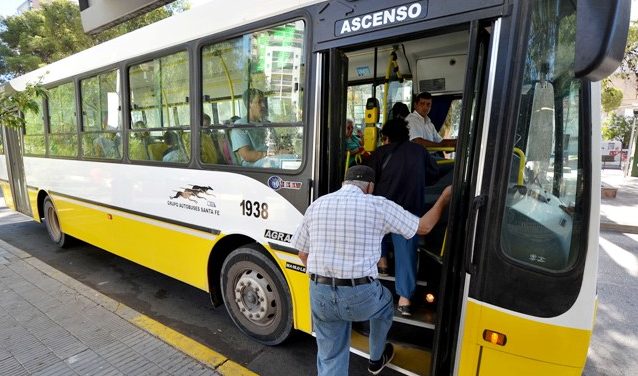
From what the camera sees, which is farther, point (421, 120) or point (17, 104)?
point (421, 120)

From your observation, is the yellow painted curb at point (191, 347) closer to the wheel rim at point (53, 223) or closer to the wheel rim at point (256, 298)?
the wheel rim at point (256, 298)

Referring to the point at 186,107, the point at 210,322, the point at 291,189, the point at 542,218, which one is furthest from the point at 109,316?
the point at 542,218

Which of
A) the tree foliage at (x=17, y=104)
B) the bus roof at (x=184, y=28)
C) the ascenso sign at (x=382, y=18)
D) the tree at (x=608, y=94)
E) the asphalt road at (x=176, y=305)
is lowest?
the asphalt road at (x=176, y=305)

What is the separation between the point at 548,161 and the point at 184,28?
3.16 metres

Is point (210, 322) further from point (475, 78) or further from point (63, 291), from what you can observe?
point (475, 78)

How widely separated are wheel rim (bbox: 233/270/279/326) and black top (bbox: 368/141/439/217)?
1.26m

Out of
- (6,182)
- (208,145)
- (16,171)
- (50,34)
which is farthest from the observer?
(50,34)

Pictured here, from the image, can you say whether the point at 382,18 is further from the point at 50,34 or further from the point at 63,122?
the point at 50,34

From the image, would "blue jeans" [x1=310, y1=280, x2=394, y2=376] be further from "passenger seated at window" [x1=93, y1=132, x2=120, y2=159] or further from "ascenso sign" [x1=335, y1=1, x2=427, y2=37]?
"passenger seated at window" [x1=93, y1=132, x2=120, y2=159]

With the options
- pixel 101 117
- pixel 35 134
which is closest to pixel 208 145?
pixel 101 117

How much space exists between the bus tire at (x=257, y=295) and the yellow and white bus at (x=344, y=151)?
0.05ft

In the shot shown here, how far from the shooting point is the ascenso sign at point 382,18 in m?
2.15

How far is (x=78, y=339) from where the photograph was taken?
336cm

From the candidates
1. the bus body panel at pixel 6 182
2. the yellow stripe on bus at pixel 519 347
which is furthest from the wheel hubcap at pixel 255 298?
the bus body panel at pixel 6 182
